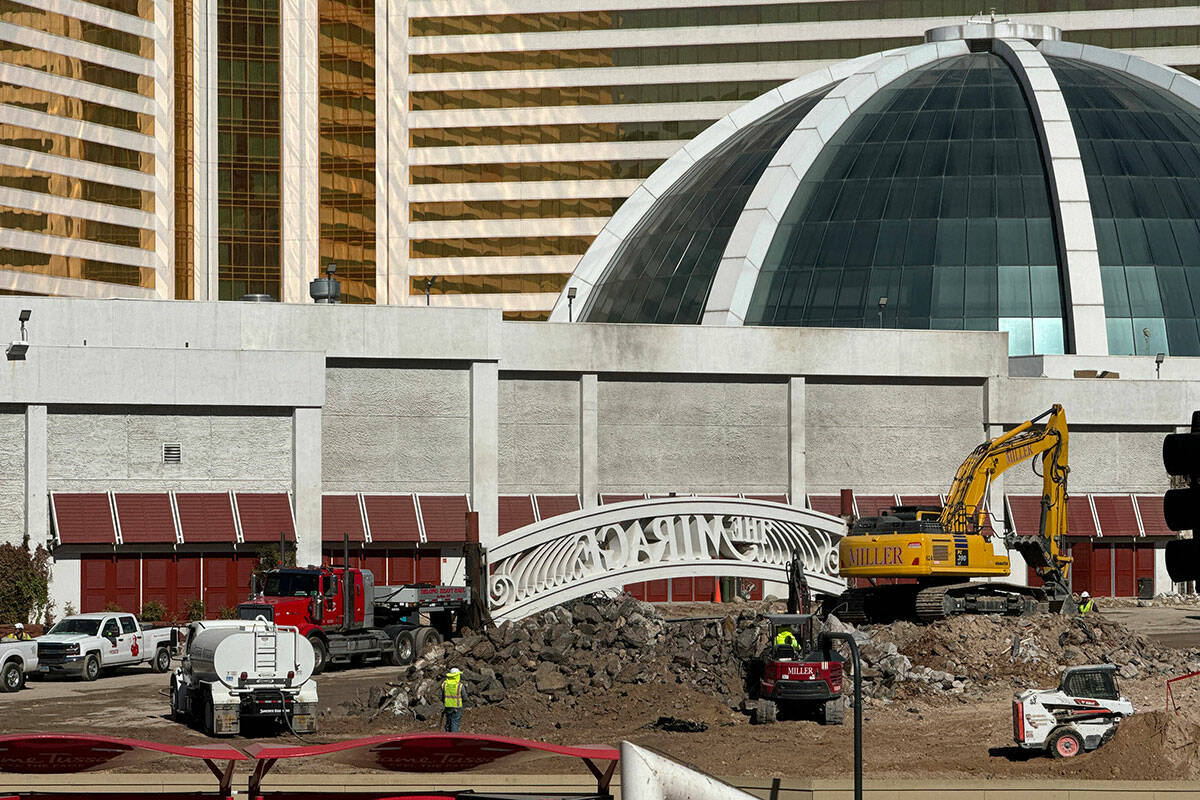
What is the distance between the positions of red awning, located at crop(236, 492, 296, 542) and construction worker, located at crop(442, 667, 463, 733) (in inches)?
1026

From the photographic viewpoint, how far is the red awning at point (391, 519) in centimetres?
6444

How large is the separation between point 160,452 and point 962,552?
83.4ft

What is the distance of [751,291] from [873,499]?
12.2m

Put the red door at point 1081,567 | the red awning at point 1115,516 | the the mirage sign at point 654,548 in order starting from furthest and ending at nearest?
the red door at point 1081,567 → the red awning at point 1115,516 → the the mirage sign at point 654,548

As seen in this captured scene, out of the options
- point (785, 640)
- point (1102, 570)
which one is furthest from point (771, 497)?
point (785, 640)

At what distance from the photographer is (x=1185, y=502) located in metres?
15.2

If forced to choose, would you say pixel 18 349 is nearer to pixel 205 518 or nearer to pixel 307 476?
pixel 205 518

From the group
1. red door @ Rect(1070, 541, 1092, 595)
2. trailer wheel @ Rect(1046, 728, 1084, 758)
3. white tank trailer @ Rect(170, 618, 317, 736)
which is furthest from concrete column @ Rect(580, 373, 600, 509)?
trailer wheel @ Rect(1046, 728, 1084, 758)

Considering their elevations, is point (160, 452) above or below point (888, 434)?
below

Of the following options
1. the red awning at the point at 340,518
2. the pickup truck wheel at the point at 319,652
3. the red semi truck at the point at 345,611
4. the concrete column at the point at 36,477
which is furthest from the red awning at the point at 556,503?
the pickup truck wheel at the point at 319,652

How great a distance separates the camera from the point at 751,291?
78.5m

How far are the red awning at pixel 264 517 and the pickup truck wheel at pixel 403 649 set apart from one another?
432 inches

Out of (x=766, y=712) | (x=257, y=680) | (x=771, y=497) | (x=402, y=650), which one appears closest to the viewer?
(x=257, y=680)

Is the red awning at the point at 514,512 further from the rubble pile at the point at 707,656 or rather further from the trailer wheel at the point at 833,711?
the trailer wheel at the point at 833,711
